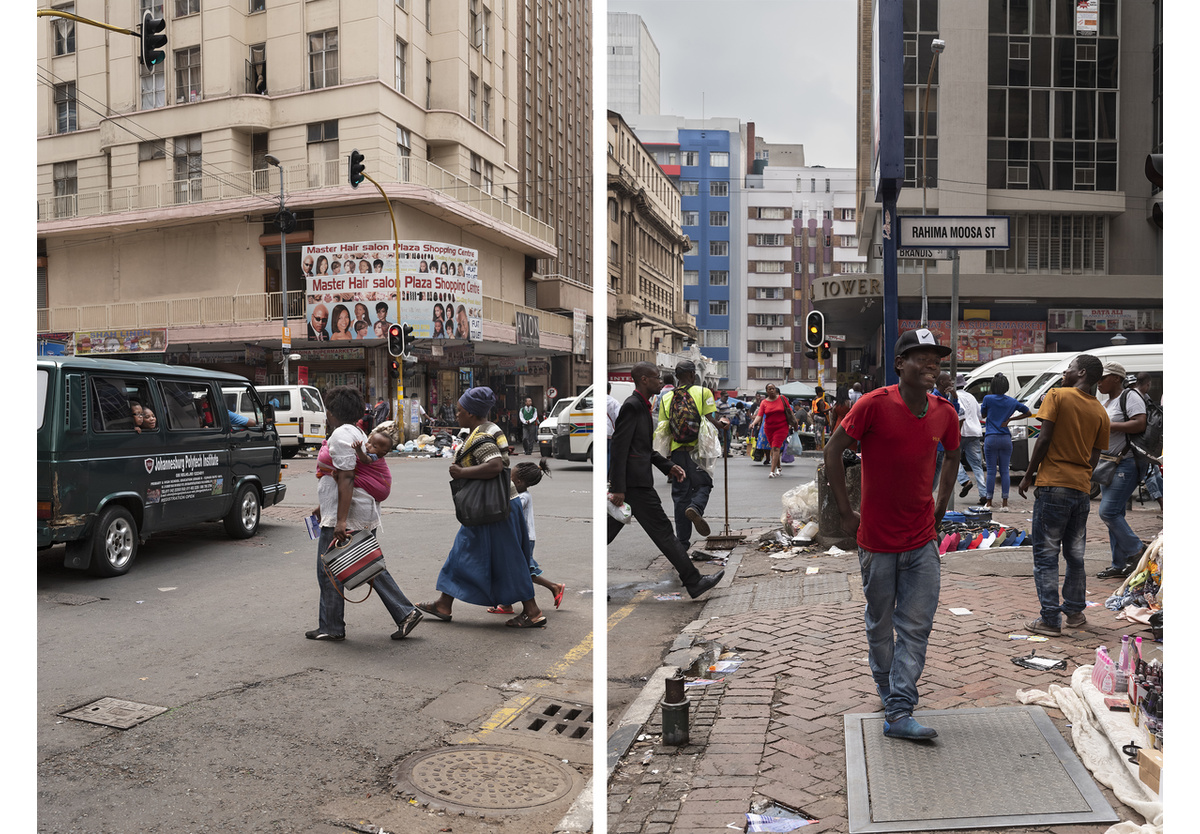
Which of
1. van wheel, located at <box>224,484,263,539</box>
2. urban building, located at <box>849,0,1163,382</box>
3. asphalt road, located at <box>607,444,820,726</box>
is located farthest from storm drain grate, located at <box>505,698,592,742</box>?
van wheel, located at <box>224,484,263,539</box>

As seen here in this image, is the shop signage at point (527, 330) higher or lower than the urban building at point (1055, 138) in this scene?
lower

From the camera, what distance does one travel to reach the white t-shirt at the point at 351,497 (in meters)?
5.20

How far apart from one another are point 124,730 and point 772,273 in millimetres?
64100

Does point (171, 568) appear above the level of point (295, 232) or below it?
below

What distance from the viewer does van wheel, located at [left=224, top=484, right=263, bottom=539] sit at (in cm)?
891

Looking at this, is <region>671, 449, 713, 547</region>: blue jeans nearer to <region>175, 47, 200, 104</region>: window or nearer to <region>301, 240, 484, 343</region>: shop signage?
<region>301, 240, 484, 343</region>: shop signage

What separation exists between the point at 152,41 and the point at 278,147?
3.08ft

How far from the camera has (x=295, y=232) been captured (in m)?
6.84

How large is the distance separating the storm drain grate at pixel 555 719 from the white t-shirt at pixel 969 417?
7955 millimetres

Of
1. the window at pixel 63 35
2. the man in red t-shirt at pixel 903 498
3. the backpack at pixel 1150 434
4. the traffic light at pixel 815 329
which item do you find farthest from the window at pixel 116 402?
the traffic light at pixel 815 329

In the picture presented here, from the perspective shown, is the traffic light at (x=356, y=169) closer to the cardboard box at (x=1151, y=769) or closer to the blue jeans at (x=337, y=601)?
the blue jeans at (x=337, y=601)

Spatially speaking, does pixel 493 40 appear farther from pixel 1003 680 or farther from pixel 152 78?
pixel 1003 680

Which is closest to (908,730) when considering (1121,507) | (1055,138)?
(1121,507)
